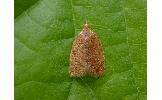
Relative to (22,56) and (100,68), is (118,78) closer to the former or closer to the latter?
(100,68)

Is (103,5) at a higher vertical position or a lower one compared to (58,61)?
higher

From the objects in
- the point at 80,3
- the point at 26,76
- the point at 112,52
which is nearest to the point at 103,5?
the point at 80,3

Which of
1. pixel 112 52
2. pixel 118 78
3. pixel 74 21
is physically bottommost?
pixel 118 78
